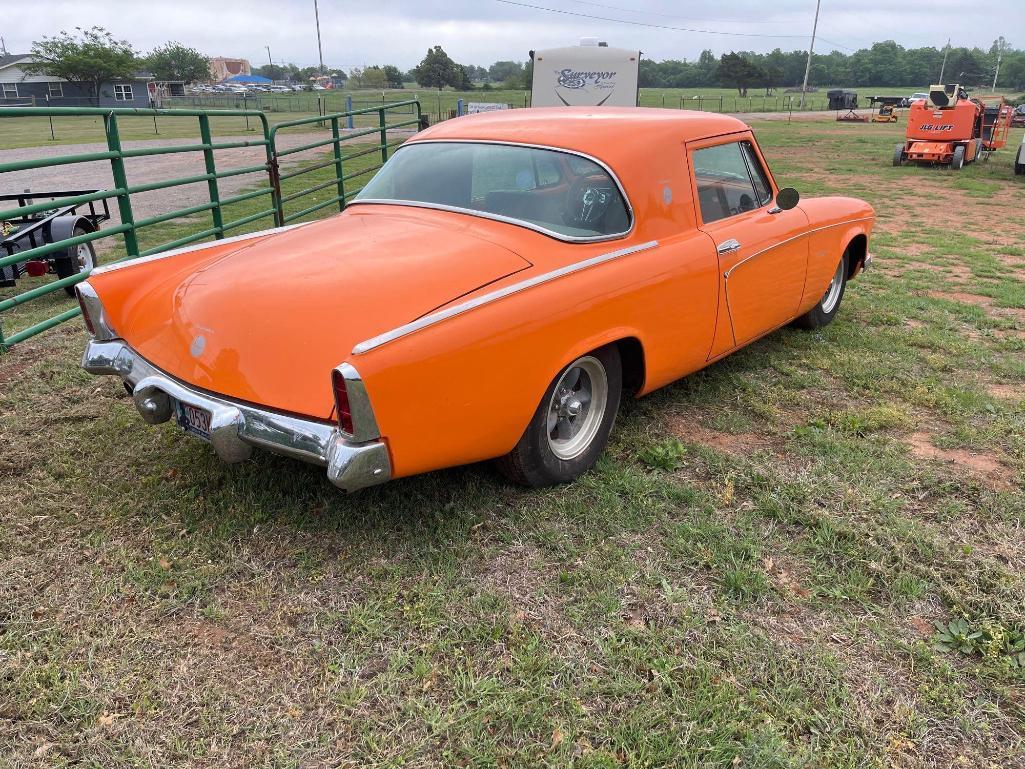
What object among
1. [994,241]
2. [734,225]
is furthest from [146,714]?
[994,241]

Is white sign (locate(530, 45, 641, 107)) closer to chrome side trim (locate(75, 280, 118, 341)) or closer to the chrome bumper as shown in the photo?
chrome side trim (locate(75, 280, 118, 341))

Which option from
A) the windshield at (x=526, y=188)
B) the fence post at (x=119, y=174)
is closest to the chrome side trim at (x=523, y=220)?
the windshield at (x=526, y=188)

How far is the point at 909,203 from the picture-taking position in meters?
11.6

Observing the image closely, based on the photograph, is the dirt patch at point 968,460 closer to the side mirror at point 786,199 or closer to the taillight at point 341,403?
the side mirror at point 786,199

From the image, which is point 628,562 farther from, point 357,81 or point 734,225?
point 357,81

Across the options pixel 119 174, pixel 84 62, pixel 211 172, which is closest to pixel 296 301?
pixel 119 174

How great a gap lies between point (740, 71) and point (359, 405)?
84026 mm

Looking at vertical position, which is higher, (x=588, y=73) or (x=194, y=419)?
(x=588, y=73)

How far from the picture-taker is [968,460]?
11.9ft

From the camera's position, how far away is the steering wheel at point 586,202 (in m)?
3.45

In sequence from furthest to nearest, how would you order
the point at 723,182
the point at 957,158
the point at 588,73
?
the point at 588,73
the point at 957,158
the point at 723,182

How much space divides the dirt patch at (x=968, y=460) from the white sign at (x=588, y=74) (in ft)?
48.9

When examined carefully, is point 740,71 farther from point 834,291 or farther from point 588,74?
point 834,291

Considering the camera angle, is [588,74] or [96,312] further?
[588,74]
